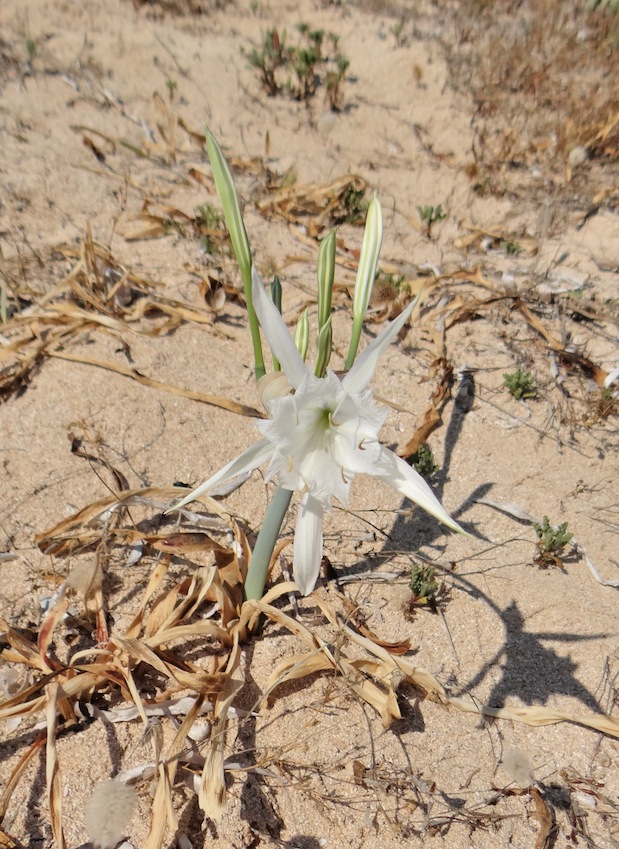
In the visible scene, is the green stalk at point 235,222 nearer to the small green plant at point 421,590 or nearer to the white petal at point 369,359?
the white petal at point 369,359

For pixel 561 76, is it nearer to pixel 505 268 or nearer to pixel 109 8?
pixel 505 268

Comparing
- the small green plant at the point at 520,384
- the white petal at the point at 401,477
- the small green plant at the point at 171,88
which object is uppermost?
the small green plant at the point at 171,88

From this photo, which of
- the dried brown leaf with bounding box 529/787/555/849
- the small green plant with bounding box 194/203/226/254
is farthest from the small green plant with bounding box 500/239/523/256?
the dried brown leaf with bounding box 529/787/555/849

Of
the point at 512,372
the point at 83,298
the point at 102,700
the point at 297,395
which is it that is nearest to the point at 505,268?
the point at 512,372

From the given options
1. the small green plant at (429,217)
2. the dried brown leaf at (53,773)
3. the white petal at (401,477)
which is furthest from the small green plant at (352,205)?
the dried brown leaf at (53,773)

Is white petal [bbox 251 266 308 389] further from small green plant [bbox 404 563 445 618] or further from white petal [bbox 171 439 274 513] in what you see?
small green plant [bbox 404 563 445 618]

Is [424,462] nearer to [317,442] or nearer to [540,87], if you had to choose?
[317,442]
